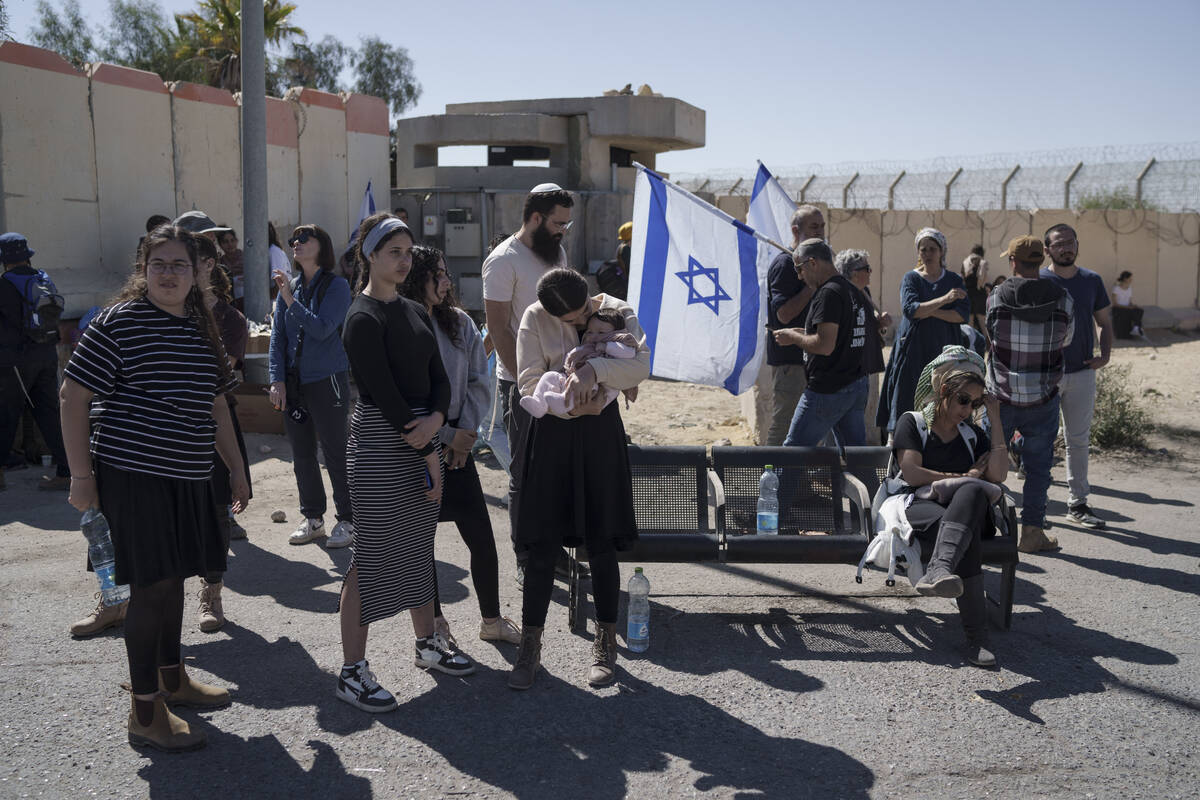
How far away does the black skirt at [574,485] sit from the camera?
4207 millimetres

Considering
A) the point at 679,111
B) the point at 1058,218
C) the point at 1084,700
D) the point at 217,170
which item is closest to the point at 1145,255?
the point at 1058,218

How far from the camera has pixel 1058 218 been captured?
21.4 meters

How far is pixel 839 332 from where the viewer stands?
18.7 ft

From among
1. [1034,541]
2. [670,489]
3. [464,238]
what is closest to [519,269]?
[670,489]

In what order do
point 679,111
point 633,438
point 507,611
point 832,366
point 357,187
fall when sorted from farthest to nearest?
1. point 679,111
2. point 357,187
3. point 633,438
4. point 832,366
5. point 507,611

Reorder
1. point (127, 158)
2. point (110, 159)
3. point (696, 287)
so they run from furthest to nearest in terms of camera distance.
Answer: point (127, 158), point (110, 159), point (696, 287)

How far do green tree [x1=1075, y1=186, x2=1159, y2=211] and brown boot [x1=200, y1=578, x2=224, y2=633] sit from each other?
22.8 metres

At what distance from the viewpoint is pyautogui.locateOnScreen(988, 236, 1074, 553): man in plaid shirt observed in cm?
606

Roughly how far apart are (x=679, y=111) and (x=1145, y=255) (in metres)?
11.3

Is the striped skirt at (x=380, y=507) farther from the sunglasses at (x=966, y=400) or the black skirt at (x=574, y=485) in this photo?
the sunglasses at (x=966, y=400)

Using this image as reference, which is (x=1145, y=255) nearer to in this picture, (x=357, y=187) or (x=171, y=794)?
(x=357, y=187)

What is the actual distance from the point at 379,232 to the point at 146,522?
1414mm

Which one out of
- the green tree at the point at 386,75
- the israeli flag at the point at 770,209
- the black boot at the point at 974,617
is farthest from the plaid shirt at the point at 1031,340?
the green tree at the point at 386,75

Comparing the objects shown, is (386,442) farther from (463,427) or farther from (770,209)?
(770,209)
